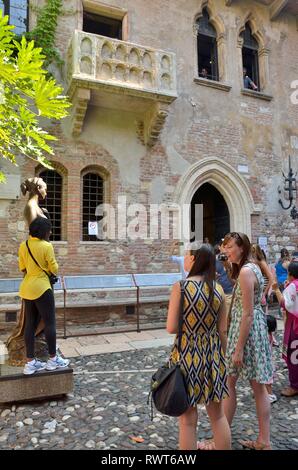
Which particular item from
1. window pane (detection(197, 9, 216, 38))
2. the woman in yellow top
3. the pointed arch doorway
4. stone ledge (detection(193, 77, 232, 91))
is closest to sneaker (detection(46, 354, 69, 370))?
the woman in yellow top

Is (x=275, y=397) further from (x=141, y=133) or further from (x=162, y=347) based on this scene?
(x=141, y=133)

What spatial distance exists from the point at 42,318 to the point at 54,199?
15.8ft

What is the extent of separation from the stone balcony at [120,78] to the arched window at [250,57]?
12.1 ft

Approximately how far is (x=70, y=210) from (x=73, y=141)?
1619 mm

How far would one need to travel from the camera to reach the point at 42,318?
156 inches

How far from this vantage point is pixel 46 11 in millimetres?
8125

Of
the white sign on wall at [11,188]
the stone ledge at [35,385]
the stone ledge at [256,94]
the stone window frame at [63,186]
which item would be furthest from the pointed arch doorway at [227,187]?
the stone ledge at [35,385]

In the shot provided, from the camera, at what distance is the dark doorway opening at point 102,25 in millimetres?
9339

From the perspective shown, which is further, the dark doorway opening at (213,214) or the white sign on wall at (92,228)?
the dark doorway opening at (213,214)

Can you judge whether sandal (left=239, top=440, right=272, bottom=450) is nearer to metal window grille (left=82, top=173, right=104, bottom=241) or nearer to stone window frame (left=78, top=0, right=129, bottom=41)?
metal window grille (left=82, top=173, right=104, bottom=241)

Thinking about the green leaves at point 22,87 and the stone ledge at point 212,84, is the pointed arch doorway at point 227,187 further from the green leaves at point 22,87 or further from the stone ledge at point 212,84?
the green leaves at point 22,87

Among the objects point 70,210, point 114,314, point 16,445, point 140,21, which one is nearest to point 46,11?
point 140,21

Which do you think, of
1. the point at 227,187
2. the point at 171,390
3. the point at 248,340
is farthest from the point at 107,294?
the point at 171,390

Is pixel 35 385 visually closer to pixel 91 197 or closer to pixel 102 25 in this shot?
pixel 91 197
